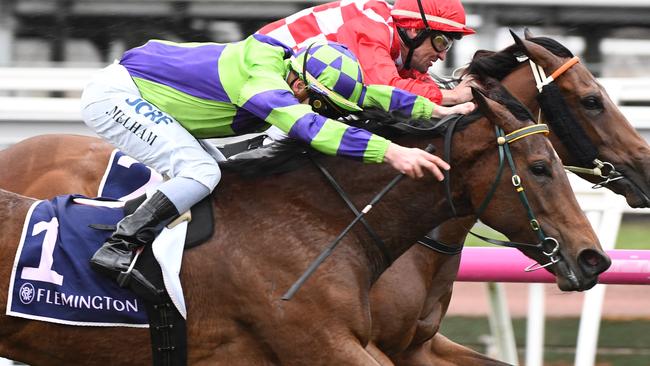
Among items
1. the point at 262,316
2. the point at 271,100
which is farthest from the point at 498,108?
the point at 262,316

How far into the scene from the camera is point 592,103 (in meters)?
4.79

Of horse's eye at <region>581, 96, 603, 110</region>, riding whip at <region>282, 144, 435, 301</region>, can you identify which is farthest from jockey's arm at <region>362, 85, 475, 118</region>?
horse's eye at <region>581, 96, 603, 110</region>

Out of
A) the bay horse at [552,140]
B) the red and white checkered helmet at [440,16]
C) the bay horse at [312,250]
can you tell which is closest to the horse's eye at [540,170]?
the bay horse at [312,250]

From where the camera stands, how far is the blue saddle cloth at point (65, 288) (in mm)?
3869

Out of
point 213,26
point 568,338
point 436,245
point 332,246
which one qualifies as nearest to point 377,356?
point 332,246

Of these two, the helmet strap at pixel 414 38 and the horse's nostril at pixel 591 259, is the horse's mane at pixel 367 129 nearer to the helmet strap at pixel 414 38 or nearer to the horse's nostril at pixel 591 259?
the horse's nostril at pixel 591 259

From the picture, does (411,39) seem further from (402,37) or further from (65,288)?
(65,288)

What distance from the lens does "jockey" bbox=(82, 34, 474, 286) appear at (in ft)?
12.2

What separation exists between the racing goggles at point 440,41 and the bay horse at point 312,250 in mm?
864

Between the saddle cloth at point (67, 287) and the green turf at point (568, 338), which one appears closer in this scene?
the saddle cloth at point (67, 287)

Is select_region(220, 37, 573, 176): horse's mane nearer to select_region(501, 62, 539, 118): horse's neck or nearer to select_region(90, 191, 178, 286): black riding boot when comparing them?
select_region(90, 191, 178, 286): black riding boot

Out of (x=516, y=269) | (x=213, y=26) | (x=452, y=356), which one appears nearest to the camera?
(x=452, y=356)

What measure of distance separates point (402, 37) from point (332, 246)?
4.13 ft

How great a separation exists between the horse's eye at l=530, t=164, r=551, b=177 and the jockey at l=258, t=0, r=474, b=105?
2.89ft
